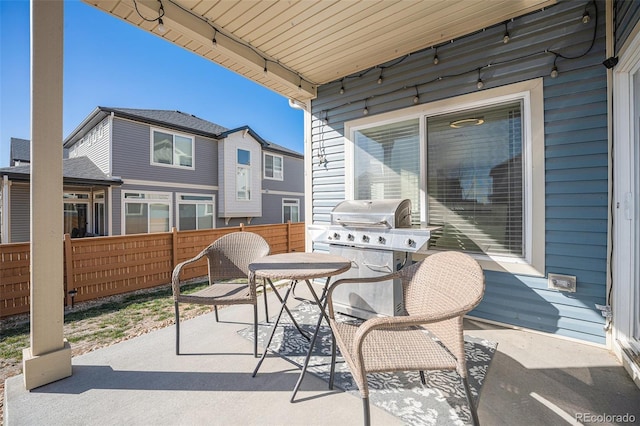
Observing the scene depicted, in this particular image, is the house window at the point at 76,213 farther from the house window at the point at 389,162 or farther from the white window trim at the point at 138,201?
the house window at the point at 389,162

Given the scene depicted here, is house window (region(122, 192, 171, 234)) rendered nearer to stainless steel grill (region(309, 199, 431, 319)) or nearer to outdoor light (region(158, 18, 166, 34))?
outdoor light (region(158, 18, 166, 34))

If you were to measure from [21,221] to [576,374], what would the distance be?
480 inches

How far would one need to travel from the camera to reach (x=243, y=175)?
11.4 meters

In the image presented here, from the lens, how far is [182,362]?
212 cm

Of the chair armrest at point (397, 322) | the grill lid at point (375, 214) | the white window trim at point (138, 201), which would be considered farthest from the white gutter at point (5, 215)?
the chair armrest at point (397, 322)

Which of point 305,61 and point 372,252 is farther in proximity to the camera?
point 305,61

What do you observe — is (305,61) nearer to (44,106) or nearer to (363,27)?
(363,27)

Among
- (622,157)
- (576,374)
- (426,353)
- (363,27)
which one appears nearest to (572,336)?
(576,374)

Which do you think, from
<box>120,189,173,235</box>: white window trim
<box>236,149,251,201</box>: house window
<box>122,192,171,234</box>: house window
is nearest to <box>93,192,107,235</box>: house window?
<box>120,189,173,235</box>: white window trim

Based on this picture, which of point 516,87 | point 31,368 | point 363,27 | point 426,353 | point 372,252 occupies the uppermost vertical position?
point 363,27

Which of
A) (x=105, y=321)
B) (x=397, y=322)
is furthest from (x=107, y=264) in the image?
(x=397, y=322)

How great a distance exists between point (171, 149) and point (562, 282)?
10566mm

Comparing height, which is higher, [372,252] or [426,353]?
[372,252]

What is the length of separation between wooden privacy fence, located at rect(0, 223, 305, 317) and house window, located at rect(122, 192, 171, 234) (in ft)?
16.6
